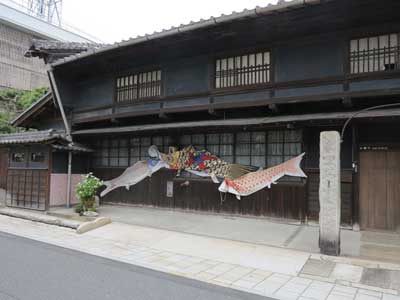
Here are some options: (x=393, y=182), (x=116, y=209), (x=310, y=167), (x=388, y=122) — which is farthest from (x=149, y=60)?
(x=393, y=182)

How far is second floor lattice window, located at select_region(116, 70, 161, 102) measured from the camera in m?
12.5

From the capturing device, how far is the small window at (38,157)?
1294 cm

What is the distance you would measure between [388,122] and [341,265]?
4.51 m

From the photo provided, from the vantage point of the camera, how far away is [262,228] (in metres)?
9.76

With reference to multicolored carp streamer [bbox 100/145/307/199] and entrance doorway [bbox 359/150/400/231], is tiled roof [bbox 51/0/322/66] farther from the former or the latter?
entrance doorway [bbox 359/150/400/231]

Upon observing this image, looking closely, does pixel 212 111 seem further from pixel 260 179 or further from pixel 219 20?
pixel 219 20

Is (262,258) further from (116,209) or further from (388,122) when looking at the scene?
(116,209)

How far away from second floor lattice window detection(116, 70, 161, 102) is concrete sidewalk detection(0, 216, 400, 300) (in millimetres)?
5270

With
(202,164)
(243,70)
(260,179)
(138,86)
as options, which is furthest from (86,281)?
(138,86)

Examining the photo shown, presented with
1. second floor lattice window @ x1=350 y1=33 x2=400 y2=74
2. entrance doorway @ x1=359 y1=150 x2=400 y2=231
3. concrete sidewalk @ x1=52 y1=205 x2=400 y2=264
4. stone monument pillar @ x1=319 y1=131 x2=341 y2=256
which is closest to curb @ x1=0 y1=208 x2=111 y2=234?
concrete sidewalk @ x1=52 y1=205 x2=400 y2=264

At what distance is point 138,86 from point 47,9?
98.9ft

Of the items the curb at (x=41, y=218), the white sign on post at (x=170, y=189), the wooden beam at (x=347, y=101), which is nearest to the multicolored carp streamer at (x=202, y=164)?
the white sign on post at (x=170, y=189)

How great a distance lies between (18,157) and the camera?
14.0 meters

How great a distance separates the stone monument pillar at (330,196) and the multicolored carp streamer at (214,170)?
282 cm
